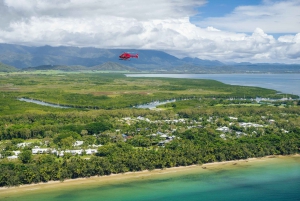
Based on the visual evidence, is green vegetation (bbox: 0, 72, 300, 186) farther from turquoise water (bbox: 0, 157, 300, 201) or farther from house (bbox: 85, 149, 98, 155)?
turquoise water (bbox: 0, 157, 300, 201)

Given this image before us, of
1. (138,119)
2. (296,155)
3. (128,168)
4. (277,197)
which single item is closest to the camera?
(277,197)

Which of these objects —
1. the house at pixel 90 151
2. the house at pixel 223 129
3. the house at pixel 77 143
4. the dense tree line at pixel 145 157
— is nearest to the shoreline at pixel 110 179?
the dense tree line at pixel 145 157

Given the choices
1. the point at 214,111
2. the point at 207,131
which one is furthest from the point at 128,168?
the point at 214,111

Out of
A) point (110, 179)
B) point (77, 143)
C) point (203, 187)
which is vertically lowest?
point (203, 187)

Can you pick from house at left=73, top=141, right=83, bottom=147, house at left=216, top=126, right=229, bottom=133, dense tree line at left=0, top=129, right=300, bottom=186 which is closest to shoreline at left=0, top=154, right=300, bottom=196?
dense tree line at left=0, top=129, right=300, bottom=186

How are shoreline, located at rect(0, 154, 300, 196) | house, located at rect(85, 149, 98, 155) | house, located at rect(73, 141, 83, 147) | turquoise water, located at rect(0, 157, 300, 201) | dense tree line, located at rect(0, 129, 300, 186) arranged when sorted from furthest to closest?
house, located at rect(73, 141, 83, 147) < house, located at rect(85, 149, 98, 155) < dense tree line, located at rect(0, 129, 300, 186) < shoreline, located at rect(0, 154, 300, 196) < turquoise water, located at rect(0, 157, 300, 201)

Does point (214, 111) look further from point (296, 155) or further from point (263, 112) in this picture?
point (296, 155)

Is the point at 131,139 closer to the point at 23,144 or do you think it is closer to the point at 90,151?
the point at 90,151

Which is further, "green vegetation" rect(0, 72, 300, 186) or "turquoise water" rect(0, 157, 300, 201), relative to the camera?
"green vegetation" rect(0, 72, 300, 186)

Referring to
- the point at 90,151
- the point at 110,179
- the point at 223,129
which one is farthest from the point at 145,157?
the point at 223,129
